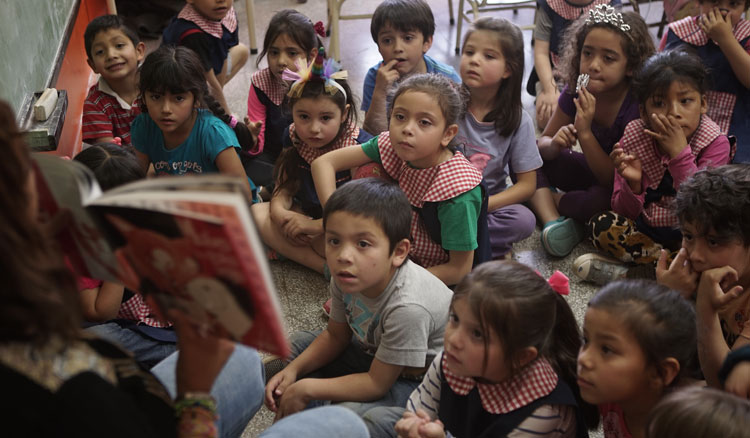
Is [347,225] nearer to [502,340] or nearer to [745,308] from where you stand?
[502,340]

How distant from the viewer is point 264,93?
255 centimetres

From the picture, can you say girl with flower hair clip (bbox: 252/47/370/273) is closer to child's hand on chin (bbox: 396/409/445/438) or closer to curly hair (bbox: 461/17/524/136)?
curly hair (bbox: 461/17/524/136)

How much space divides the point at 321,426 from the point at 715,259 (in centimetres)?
92

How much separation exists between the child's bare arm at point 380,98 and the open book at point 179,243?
65.7 inches

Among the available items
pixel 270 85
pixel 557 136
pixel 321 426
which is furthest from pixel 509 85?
pixel 321 426

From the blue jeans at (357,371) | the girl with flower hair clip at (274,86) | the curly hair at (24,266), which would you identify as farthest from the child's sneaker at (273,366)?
the curly hair at (24,266)

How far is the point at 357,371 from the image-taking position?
164 cm

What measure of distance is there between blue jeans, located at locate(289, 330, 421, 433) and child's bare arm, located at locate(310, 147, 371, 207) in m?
0.42

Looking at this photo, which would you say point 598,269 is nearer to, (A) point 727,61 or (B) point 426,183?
(B) point 426,183

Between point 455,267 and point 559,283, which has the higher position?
point 559,283

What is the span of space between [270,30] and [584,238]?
129 centimetres

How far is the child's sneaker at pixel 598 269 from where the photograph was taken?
208 centimetres

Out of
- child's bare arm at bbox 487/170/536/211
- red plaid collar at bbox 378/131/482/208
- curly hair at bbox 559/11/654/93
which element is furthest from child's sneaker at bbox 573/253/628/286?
curly hair at bbox 559/11/654/93

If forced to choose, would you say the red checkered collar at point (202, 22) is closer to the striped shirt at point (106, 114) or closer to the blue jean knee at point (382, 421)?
the striped shirt at point (106, 114)
